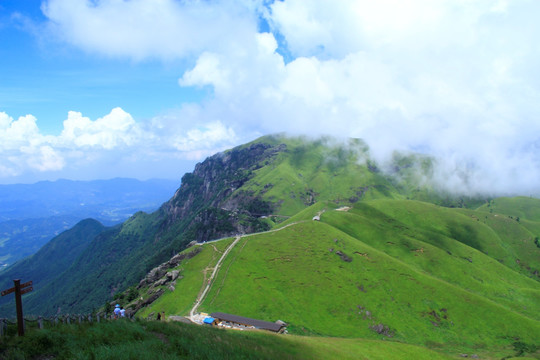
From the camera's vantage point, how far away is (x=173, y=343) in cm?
3312

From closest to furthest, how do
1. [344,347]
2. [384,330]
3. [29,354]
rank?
[29,354], [344,347], [384,330]

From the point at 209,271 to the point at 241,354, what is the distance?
94670mm

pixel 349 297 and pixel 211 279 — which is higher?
pixel 211 279

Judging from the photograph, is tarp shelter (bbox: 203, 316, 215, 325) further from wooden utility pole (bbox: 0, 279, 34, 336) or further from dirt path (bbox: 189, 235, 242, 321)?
wooden utility pole (bbox: 0, 279, 34, 336)

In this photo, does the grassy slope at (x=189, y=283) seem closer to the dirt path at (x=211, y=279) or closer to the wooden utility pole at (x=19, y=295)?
the dirt path at (x=211, y=279)

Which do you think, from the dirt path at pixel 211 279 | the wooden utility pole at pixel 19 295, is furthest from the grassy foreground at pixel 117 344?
the dirt path at pixel 211 279

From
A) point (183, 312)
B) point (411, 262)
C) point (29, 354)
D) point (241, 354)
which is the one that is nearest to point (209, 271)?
point (183, 312)

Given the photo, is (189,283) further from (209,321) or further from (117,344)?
(117,344)

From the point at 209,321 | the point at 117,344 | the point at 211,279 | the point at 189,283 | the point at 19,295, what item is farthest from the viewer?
the point at 211,279

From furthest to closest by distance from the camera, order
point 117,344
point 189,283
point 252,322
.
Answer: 1. point 189,283
2. point 252,322
3. point 117,344

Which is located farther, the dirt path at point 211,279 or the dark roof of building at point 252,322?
the dirt path at point 211,279

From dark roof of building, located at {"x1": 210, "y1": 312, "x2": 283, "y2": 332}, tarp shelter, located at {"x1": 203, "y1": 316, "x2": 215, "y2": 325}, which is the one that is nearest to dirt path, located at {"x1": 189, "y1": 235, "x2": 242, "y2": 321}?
tarp shelter, located at {"x1": 203, "y1": 316, "x2": 215, "y2": 325}

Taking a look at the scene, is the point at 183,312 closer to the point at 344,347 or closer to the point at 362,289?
the point at 344,347

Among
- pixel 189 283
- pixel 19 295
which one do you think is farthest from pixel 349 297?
pixel 19 295
